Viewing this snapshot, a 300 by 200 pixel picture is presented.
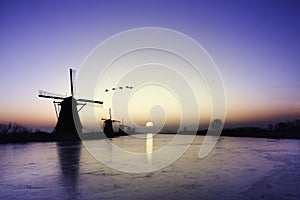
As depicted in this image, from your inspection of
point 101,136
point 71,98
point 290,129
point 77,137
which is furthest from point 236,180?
point 290,129

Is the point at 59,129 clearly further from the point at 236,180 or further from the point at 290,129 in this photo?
the point at 290,129

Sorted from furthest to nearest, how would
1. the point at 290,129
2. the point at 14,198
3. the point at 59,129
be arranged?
the point at 290,129, the point at 59,129, the point at 14,198

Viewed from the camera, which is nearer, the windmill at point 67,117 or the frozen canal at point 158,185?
the frozen canal at point 158,185

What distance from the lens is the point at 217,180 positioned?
1423 centimetres

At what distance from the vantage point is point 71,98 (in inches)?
2126

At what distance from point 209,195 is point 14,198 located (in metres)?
7.38

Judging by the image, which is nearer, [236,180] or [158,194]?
[158,194]

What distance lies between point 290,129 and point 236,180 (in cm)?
13246

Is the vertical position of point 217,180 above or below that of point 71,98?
below

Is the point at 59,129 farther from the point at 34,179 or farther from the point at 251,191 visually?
the point at 251,191

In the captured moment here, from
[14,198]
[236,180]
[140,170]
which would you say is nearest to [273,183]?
[236,180]

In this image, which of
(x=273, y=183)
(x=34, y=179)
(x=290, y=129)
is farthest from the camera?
(x=290, y=129)

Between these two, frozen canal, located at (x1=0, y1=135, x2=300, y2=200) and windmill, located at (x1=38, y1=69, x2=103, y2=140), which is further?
windmill, located at (x1=38, y1=69, x2=103, y2=140)

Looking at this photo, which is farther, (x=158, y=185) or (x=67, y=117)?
(x=67, y=117)
